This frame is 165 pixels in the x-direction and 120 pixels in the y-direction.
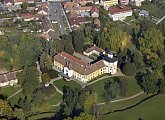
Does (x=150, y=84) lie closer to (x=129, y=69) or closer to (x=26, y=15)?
(x=129, y=69)

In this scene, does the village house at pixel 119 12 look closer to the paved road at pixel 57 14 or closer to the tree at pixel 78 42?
the paved road at pixel 57 14

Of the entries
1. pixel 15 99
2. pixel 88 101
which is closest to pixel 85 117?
pixel 88 101

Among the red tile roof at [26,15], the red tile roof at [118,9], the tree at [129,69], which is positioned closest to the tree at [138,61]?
the tree at [129,69]

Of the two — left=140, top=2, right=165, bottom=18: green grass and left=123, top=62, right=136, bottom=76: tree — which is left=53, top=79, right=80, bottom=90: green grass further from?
left=140, top=2, right=165, bottom=18: green grass

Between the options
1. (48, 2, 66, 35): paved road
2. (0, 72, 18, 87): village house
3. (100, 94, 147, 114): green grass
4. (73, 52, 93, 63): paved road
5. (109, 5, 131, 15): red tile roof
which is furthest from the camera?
(109, 5, 131, 15): red tile roof

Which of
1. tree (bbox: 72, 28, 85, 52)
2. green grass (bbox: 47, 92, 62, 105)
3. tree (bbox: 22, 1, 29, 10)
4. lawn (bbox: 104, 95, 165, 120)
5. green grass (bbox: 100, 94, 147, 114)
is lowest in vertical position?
green grass (bbox: 100, 94, 147, 114)

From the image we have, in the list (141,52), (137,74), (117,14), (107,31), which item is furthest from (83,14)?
(137,74)

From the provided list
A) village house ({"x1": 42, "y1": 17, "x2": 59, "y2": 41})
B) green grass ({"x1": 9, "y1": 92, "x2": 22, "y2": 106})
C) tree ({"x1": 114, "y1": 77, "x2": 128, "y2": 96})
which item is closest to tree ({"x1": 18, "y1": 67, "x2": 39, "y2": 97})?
green grass ({"x1": 9, "y1": 92, "x2": 22, "y2": 106})
